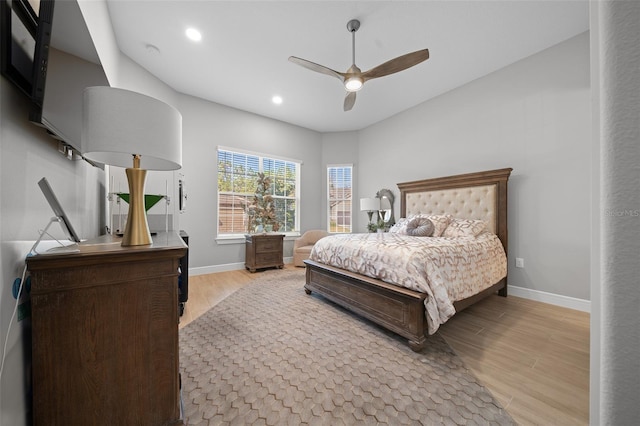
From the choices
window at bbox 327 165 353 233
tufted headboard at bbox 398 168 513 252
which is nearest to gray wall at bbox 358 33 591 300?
tufted headboard at bbox 398 168 513 252

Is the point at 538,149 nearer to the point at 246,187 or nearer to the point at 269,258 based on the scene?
the point at 269,258

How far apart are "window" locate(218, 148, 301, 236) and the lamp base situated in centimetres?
333

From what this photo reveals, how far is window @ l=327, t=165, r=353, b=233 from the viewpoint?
5504mm

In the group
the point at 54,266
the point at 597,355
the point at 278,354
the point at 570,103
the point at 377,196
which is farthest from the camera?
the point at 377,196

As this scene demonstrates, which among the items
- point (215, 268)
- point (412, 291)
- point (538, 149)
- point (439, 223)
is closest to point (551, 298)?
point (439, 223)

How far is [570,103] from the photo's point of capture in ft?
8.78

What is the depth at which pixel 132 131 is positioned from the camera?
998 mm

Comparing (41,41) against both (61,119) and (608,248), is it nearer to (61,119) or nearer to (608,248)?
(61,119)

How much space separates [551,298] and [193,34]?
5.20 meters

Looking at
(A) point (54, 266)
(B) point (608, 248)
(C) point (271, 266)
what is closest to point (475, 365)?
(B) point (608, 248)

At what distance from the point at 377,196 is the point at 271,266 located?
8.44 ft

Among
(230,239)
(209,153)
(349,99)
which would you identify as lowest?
(230,239)

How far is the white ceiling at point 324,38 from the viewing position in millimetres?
2295

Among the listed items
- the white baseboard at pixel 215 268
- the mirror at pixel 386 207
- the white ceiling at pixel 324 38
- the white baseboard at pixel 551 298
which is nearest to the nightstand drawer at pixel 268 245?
the white baseboard at pixel 215 268
